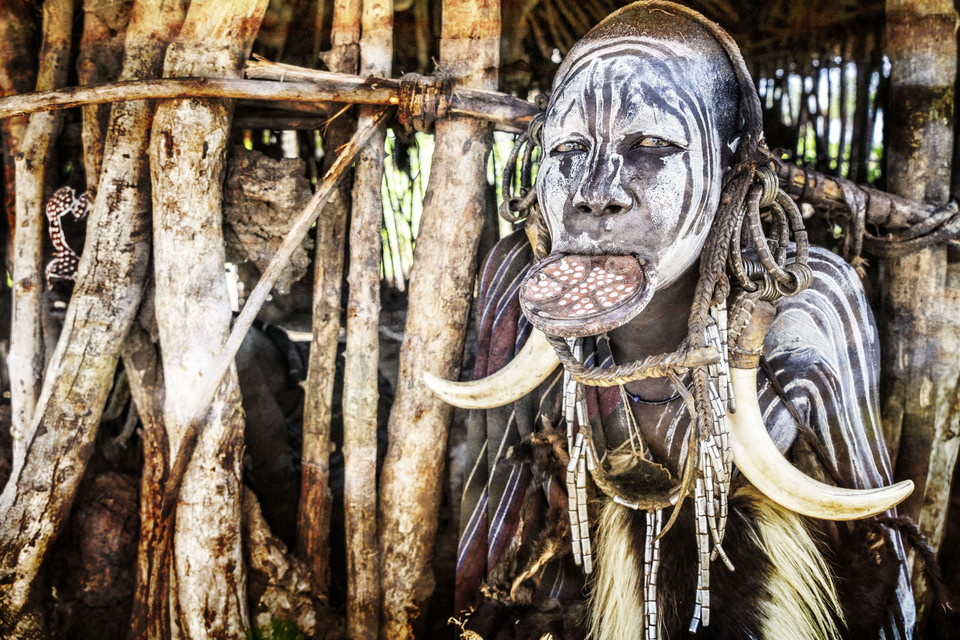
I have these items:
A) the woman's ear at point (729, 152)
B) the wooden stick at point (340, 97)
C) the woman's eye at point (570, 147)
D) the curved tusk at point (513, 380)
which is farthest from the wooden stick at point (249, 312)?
the woman's ear at point (729, 152)

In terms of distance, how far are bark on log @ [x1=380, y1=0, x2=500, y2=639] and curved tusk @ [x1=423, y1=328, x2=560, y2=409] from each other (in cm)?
28

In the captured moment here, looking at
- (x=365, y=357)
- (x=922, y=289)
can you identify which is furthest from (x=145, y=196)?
(x=922, y=289)

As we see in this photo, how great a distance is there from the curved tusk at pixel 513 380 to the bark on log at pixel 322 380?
1.87ft

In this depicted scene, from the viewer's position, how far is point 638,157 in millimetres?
1439

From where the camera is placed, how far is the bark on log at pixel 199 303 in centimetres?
198

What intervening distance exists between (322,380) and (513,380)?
0.74 m

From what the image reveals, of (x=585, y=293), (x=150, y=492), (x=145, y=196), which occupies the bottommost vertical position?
(x=150, y=492)

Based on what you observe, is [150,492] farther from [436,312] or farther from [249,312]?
[436,312]

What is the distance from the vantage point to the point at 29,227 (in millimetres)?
2309

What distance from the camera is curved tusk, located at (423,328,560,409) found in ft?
5.76

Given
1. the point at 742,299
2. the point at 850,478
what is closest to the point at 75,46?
the point at 742,299

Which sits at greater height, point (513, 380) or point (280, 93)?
point (280, 93)

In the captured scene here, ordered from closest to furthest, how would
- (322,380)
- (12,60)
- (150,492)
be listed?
(150,492) < (322,380) < (12,60)

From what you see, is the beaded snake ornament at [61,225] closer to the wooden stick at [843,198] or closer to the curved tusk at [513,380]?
the curved tusk at [513,380]
